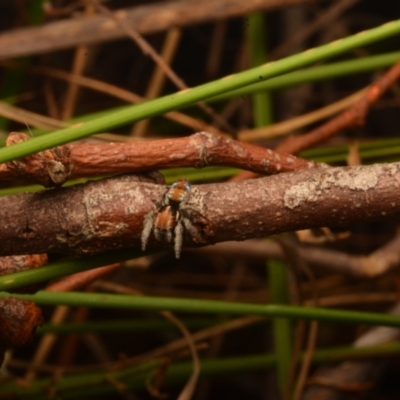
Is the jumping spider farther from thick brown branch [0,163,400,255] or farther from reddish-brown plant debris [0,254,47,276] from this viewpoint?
reddish-brown plant debris [0,254,47,276]

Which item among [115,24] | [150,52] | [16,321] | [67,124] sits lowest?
[16,321]

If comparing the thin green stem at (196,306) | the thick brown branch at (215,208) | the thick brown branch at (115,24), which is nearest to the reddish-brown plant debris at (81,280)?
the thin green stem at (196,306)

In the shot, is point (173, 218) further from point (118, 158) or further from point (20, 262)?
point (20, 262)

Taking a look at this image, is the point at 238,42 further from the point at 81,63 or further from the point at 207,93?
the point at 207,93

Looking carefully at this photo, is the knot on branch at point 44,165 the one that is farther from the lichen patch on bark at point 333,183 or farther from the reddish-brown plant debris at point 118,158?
the lichen patch on bark at point 333,183

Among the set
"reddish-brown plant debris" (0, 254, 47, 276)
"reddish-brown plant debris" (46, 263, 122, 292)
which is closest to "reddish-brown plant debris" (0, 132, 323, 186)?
"reddish-brown plant debris" (0, 254, 47, 276)

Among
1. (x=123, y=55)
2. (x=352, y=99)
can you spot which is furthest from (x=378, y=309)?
(x=123, y=55)

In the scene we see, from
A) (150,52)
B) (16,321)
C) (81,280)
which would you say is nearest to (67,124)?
(150,52)
